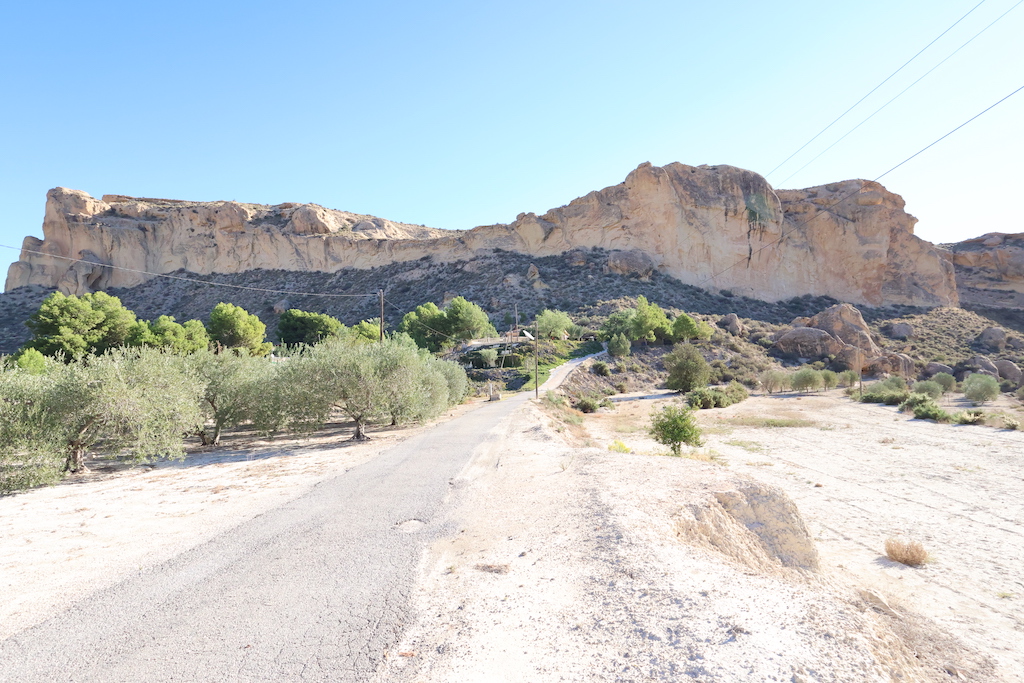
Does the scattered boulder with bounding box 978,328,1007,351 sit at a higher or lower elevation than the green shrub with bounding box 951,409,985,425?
higher

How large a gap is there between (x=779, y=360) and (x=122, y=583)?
4662cm

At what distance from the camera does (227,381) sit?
580 inches

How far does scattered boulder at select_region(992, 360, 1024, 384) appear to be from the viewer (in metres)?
37.7

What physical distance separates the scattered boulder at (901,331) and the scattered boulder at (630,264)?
986 inches

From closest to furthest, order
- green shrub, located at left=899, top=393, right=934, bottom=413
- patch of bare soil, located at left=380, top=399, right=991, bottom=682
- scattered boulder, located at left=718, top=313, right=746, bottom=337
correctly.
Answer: patch of bare soil, located at left=380, top=399, right=991, bottom=682, green shrub, located at left=899, top=393, right=934, bottom=413, scattered boulder, located at left=718, top=313, right=746, bottom=337

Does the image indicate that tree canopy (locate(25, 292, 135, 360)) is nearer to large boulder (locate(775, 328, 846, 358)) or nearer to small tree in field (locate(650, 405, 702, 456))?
small tree in field (locate(650, 405, 702, 456))

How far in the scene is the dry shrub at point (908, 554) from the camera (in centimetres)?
668

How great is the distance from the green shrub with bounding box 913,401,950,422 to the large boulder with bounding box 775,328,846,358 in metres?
20.1

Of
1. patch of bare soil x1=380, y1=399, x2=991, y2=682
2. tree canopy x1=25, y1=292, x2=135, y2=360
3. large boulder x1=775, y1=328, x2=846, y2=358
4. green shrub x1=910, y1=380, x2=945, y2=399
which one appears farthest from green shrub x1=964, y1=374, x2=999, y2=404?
tree canopy x1=25, y1=292, x2=135, y2=360

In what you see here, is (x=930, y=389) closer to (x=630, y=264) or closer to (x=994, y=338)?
(x=994, y=338)

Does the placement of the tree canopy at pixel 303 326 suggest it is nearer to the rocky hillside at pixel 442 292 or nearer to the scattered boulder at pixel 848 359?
the rocky hillside at pixel 442 292

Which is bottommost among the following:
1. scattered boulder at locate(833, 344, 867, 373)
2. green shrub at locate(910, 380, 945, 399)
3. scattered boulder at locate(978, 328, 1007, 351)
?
green shrub at locate(910, 380, 945, 399)

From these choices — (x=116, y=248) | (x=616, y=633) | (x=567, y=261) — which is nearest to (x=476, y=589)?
(x=616, y=633)

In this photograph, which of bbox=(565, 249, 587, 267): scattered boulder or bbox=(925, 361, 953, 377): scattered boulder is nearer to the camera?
bbox=(925, 361, 953, 377): scattered boulder
